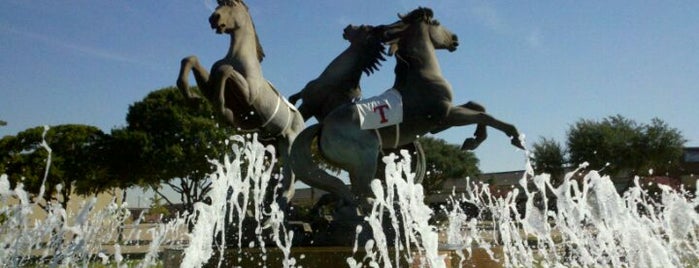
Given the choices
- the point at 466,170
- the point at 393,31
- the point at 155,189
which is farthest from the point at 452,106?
the point at 466,170

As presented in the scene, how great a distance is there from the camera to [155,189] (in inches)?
1302

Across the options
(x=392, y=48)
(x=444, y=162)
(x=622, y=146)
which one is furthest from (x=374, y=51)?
(x=444, y=162)

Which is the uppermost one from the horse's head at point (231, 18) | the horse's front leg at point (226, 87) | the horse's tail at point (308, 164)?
the horse's head at point (231, 18)

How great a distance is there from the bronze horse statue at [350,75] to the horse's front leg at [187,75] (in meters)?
1.19

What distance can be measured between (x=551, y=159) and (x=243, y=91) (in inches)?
1480

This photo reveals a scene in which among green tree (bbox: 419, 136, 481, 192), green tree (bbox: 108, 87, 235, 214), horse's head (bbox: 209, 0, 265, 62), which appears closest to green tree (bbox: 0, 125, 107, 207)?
green tree (bbox: 108, 87, 235, 214)

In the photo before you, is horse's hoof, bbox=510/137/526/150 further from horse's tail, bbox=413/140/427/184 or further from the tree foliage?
the tree foliage

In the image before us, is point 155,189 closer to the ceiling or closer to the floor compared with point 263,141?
closer to the ceiling

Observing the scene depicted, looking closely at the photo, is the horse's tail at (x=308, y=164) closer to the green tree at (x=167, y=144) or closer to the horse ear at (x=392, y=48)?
the horse ear at (x=392, y=48)

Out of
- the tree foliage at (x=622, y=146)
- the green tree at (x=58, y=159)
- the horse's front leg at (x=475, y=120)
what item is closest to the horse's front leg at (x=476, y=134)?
the horse's front leg at (x=475, y=120)

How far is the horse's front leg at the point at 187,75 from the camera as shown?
6977 millimetres

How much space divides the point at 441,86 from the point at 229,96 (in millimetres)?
2330

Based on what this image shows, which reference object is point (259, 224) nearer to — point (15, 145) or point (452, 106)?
point (452, 106)

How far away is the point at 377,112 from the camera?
20.6 ft
